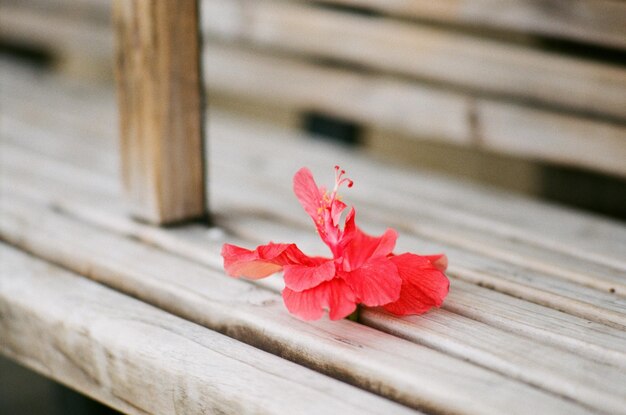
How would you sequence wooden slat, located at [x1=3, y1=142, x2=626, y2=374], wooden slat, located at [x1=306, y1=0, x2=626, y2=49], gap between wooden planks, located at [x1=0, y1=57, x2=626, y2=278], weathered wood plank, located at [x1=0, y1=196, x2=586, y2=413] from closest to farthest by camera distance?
weathered wood plank, located at [x1=0, y1=196, x2=586, y2=413] → wooden slat, located at [x1=3, y1=142, x2=626, y2=374] → gap between wooden planks, located at [x1=0, y1=57, x2=626, y2=278] → wooden slat, located at [x1=306, y1=0, x2=626, y2=49]

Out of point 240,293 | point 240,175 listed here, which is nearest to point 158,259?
point 240,293

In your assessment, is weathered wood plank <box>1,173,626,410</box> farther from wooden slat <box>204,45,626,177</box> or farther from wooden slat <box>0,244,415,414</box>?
wooden slat <box>204,45,626,177</box>

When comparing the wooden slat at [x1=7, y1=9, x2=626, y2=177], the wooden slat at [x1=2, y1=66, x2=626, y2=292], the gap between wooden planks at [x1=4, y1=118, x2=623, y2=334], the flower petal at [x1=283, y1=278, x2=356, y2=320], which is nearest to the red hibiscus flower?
the flower petal at [x1=283, y1=278, x2=356, y2=320]

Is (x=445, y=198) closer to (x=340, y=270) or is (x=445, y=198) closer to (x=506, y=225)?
(x=506, y=225)

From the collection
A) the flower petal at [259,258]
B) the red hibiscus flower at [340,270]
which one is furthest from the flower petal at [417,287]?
the flower petal at [259,258]

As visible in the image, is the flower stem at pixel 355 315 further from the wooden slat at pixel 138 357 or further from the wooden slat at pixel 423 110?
the wooden slat at pixel 423 110

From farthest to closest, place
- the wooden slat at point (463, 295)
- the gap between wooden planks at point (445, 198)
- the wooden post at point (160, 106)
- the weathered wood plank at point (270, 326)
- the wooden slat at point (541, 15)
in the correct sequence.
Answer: the wooden slat at point (541, 15) → the gap between wooden planks at point (445, 198) → the wooden post at point (160, 106) → the wooden slat at point (463, 295) → the weathered wood plank at point (270, 326)
